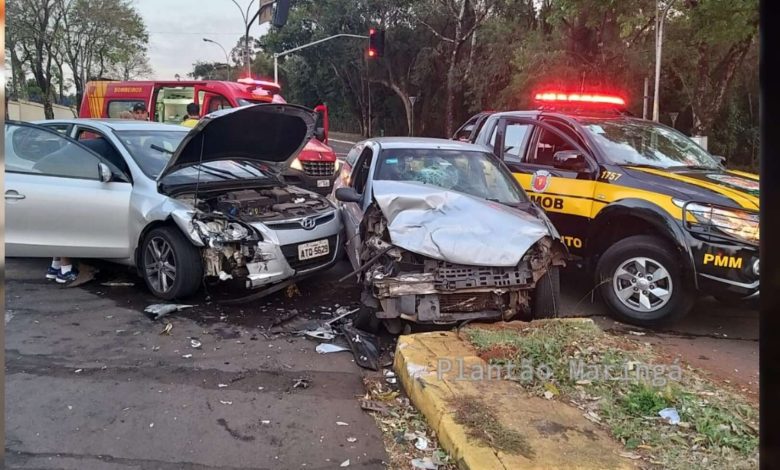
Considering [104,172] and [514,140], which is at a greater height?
[514,140]

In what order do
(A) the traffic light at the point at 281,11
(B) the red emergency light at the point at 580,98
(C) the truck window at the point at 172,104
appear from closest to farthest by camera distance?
(B) the red emergency light at the point at 580,98, (C) the truck window at the point at 172,104, (A) the traffic light at the point at 281,11

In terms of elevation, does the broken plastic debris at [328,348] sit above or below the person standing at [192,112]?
below

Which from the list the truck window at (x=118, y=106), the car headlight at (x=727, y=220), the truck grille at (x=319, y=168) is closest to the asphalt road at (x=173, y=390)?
the car headlight at (x=727, y=220)

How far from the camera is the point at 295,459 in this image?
3.12 m

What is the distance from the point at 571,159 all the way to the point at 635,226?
969 mm

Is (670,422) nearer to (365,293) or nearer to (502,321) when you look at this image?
(502,321)

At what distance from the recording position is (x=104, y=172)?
565cm

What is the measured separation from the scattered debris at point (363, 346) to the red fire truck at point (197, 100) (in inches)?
214

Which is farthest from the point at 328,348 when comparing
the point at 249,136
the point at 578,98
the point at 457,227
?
the point at 578,98

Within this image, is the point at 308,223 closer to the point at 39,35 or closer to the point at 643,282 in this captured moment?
the point at 643,282

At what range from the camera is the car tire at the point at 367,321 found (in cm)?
489

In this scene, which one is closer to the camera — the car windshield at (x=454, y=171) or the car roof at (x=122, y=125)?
the car windshield at (x=454, y=171)

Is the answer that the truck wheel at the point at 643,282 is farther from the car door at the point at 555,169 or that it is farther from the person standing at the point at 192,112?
the person standing at the point at 192,112

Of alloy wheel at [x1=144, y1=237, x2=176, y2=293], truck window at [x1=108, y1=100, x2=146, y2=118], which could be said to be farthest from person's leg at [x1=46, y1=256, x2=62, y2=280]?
truck window at [x1=108, y1=100, x2=146, y2=118]
